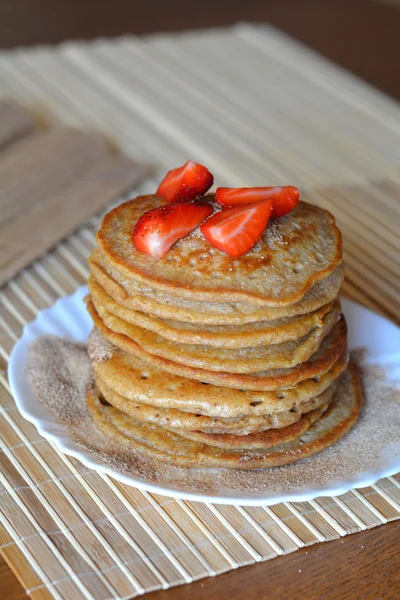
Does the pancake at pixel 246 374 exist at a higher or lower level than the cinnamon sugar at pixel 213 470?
higher

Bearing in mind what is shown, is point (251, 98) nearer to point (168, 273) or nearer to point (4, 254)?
point (4, 254)

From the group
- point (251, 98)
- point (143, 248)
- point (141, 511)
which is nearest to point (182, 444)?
point (141, 511)

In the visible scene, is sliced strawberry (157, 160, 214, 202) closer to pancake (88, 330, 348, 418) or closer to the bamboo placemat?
pancake (88, 330, 348, 418)

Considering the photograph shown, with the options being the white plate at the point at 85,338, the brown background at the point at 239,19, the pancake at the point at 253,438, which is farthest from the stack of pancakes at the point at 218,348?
the brown background at the point at 239,19

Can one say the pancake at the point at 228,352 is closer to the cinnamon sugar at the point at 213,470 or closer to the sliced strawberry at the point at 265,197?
the cinnamon sugar at the point at 213,470

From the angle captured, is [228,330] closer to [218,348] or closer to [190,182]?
[218,348]

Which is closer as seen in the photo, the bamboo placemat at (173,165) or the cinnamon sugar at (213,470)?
the bamboo placemat at (173,165)

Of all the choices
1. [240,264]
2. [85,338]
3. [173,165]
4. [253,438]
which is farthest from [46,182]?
[253,438]
